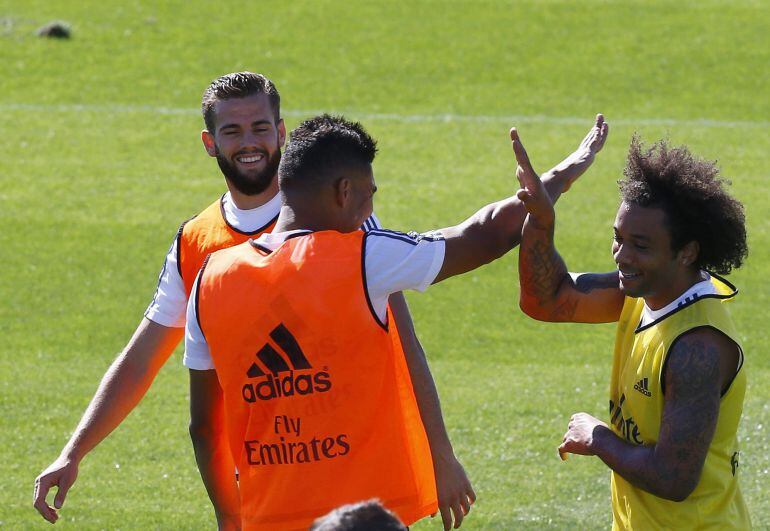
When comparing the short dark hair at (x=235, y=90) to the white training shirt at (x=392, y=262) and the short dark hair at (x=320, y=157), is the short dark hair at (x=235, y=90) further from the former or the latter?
the white training shirt at (x=392, y=262)

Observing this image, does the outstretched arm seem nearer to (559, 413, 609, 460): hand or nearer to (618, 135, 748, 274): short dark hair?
(618, 135, 748, 274): short dark hair

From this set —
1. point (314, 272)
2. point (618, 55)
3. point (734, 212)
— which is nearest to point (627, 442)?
point (734, 212)

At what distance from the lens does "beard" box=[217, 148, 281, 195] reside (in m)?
4.79

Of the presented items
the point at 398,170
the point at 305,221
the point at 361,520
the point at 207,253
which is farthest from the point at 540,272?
the point at 398,170

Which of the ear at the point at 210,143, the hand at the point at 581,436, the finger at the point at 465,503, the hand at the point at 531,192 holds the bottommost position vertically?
→ the finger at the point at 465,503

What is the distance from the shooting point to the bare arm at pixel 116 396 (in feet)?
14.1

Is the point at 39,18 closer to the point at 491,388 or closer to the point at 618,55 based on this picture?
the point at 618,55

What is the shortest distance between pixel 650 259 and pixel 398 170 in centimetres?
924

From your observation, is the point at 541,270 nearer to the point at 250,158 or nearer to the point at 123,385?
the point at 250,158

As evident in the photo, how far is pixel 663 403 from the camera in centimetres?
362

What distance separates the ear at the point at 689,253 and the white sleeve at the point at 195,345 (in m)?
1.41

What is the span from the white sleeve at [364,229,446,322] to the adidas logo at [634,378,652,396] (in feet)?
2.17

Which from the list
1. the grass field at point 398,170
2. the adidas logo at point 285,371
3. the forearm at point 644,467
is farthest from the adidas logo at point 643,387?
the grass field at point 398,170

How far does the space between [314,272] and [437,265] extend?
391 millimetres
